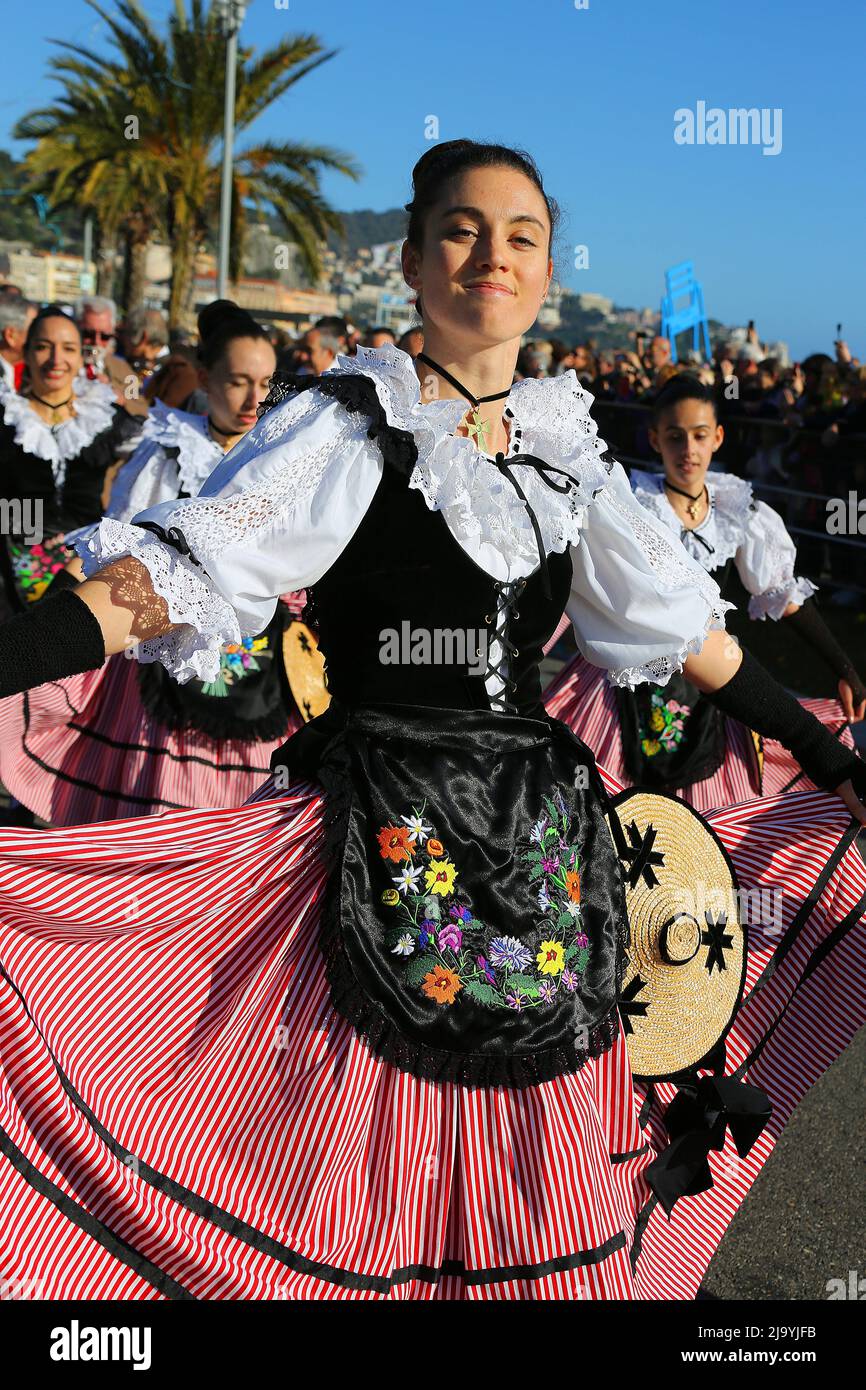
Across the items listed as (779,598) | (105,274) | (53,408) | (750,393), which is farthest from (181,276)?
(779,598)

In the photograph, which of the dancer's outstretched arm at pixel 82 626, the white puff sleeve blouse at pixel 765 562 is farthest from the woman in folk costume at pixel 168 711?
the dancer's outstretched arm at pixel 82 626

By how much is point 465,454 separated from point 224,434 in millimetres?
2730

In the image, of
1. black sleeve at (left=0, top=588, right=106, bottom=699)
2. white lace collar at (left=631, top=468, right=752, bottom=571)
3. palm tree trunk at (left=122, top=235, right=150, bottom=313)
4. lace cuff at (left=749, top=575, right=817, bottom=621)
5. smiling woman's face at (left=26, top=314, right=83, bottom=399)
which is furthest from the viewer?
palm tree trunk at (left=122, top=235, right=150, bottom=313)

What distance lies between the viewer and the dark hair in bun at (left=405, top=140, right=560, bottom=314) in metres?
2.37

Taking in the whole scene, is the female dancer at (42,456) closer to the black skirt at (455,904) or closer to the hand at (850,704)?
the hand at (850,704)

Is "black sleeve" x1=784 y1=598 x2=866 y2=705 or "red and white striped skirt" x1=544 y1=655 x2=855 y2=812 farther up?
"black sleeve" x1=784 y1=598 x2=866 y2=705

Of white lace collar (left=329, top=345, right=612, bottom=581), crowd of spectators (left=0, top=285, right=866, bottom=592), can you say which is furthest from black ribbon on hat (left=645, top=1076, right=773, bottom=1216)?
crowd of spectators (left=0, top=285, right=866, bottom=592)

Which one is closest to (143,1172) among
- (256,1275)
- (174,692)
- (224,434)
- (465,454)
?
(256,1275)

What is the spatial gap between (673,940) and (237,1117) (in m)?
0.83

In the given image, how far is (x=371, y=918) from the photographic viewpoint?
7.45 feet

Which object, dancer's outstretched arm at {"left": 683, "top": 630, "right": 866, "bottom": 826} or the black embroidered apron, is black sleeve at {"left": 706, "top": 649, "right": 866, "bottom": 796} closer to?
dancer's outstretched arm at {"left": 683, "top": 630, "right": 866, "bottom": 826}

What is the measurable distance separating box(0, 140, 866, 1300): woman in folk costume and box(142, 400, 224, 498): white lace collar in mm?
2390

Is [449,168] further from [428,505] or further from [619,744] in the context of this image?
[619,744]

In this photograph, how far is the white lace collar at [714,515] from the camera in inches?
187
